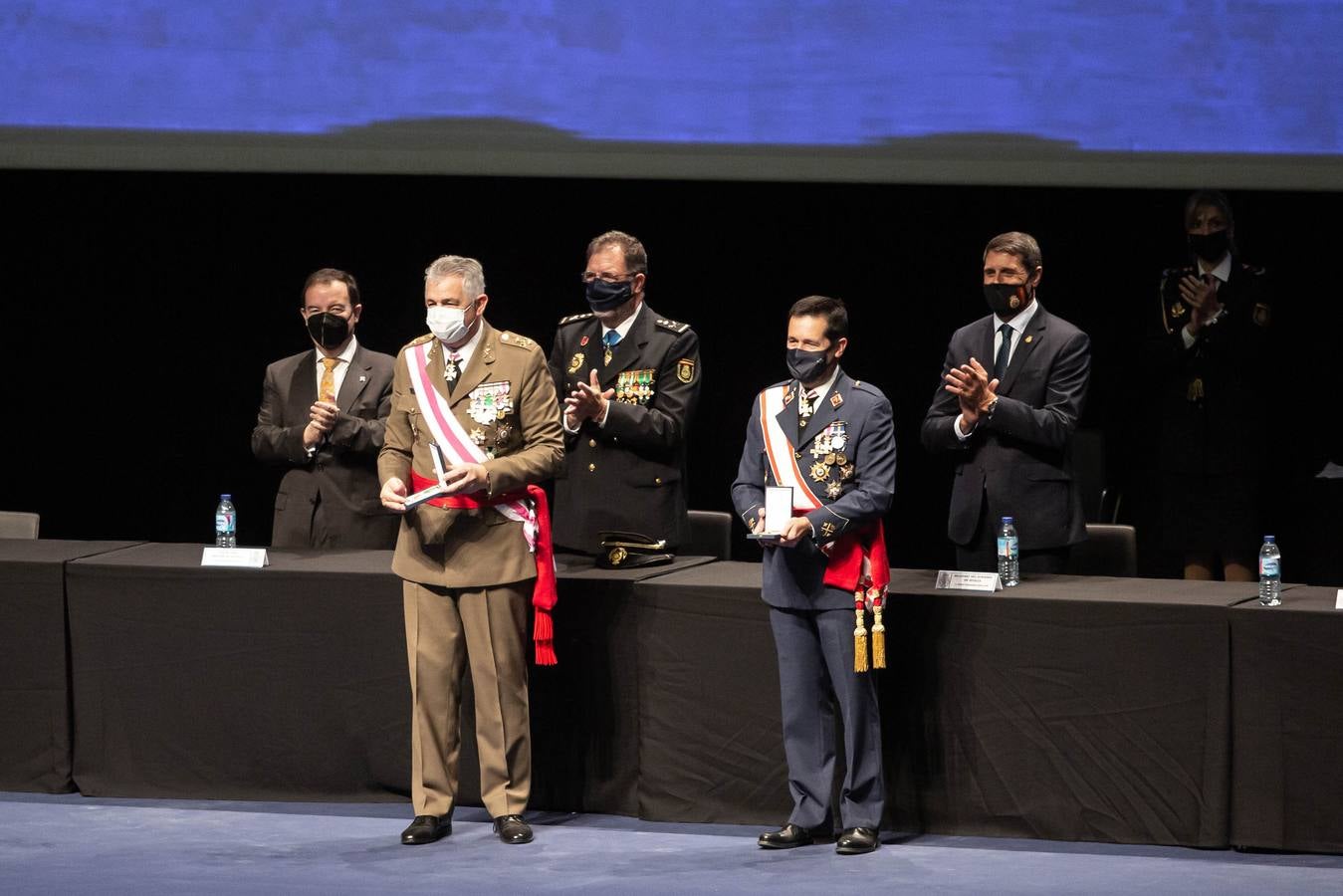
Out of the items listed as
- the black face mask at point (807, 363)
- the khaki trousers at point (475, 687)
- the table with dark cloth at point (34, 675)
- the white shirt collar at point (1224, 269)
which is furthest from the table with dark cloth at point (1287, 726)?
the table with dark cloth at point (34, 675)

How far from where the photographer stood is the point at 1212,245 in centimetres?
549

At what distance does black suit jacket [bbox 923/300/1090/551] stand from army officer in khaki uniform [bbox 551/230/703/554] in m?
0.79

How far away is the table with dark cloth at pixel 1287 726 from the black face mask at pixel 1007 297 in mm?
1014

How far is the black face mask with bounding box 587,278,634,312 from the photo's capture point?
17.0ft

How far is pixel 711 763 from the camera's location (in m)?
4.95

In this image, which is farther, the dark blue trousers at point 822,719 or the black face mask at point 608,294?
the black face mask at point 608,294

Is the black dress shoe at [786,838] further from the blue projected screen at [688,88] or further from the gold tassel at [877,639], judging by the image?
the blue projected screen at [688,88]

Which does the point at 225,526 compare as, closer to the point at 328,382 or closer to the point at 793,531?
the point at 328,382

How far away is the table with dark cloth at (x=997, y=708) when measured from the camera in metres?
4.60

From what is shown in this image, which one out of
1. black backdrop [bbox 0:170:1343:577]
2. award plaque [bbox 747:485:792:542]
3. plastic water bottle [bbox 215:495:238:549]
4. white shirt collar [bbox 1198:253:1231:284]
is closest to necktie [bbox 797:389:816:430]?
award plaque [bbox 747:485:792:542]

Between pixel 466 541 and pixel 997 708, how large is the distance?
1469 millimetres

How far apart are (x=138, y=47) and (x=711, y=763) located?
3.53 metres

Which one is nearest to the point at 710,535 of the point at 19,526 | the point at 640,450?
the point at 640,450

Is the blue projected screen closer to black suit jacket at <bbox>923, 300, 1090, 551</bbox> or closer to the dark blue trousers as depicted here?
black suit jacket at <bbox>923, 300, 1090, 551</bbox>
